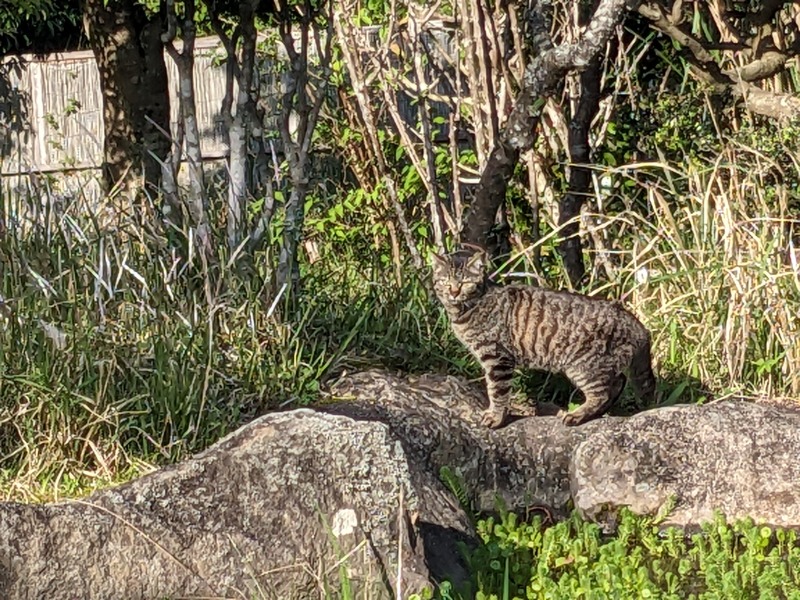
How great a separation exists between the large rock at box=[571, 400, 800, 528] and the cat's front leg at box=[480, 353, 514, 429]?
60 cm

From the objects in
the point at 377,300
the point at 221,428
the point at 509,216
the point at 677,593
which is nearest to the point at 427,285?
the point at 377,300

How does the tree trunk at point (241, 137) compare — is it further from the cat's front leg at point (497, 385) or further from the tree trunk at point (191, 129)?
the cat's front leg at point (497, 385)

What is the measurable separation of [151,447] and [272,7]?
2587 mm

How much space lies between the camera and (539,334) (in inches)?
239

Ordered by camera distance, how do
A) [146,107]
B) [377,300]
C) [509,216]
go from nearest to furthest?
[377,300], [509,216], [146,107]

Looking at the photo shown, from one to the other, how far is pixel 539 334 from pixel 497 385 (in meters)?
0.30

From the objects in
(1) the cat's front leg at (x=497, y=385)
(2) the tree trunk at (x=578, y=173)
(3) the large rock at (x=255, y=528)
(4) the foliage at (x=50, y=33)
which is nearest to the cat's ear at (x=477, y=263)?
(1) the cat's front leg at (x=497, y=385)

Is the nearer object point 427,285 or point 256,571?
point 256,571

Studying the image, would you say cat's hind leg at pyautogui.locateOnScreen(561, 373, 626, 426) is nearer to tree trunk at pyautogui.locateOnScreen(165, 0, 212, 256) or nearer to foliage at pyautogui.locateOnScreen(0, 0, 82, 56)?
tree trunk at pyautogui.locateOnScreen(165, 0, 212, 256)

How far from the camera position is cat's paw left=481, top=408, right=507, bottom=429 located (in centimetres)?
602

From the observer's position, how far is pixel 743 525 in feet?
16.4

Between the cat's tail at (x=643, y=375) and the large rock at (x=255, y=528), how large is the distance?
1.90 meters

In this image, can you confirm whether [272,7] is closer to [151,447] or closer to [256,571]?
[151,447]

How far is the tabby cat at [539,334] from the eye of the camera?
604 centimetres
